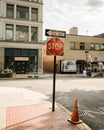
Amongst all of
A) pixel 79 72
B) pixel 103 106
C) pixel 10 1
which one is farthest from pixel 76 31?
pixel 103 106

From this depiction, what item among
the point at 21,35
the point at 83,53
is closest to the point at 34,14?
the point at 21,35

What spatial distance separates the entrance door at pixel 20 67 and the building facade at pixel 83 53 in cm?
869

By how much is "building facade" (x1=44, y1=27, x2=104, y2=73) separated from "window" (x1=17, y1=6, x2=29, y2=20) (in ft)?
30.4

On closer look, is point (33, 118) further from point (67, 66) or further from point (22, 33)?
point (67, 66)

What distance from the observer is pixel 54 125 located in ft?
25.7

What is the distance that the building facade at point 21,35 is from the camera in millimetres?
37344

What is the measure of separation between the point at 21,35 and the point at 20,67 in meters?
5.72

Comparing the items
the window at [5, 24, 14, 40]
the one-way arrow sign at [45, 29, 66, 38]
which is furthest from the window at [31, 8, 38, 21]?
the one-way arrow sign at [45, 29, 66, 38]

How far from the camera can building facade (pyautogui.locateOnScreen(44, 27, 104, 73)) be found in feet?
145

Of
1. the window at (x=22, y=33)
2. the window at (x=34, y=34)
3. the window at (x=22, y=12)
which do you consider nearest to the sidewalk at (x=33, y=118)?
the window at (x=22, y=33)

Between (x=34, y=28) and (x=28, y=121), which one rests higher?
(x=34, y=28)

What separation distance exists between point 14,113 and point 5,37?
2941cm

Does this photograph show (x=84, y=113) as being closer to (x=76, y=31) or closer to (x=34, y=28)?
(x=34, y=28)

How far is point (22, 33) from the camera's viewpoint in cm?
3872
